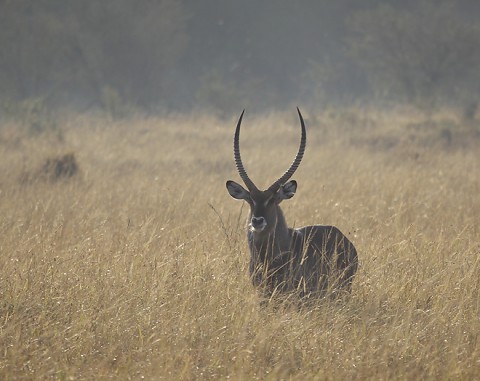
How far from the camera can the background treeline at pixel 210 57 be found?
2652 centimetres

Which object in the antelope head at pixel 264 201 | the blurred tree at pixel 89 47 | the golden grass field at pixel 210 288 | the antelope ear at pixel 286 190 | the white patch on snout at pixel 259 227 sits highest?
the blurred tree at pixel 89 47

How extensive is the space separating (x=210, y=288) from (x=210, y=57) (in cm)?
3332

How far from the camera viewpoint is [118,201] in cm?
936

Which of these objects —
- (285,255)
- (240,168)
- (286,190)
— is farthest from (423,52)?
(285,255)

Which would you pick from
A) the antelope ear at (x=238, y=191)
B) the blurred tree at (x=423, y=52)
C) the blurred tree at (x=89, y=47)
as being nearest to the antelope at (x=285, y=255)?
the antelope ear at (x=238, y=191)

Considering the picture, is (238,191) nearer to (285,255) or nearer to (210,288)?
(285,255)

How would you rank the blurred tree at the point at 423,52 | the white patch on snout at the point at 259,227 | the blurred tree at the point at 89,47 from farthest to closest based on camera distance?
the blurred tree at the point at 89,47 < the blurred tree at the point at 423,52 < the white patch on snout at the point at 259,227

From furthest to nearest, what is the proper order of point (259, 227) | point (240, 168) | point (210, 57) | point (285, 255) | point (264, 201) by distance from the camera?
point (210, 57) → point (240, 168) → point (285, 255) → point (264, 201) → point (259, 227)

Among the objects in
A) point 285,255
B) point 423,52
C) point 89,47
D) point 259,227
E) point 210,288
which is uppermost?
point 423,52

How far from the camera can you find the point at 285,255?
558 cm

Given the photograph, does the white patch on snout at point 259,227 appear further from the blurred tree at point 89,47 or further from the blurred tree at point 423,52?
the blurred tree at point 89,47

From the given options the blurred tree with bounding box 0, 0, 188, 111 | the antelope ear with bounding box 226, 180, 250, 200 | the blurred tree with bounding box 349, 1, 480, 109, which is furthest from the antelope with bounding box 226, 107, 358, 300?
the blurred tree with bounding box 0, 0, 188, 111

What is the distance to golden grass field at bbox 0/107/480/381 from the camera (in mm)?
4184

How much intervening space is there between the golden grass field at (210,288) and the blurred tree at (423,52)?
1613cm
